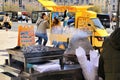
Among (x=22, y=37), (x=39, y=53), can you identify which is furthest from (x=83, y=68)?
(x=22, y=37)

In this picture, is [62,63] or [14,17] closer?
[62,63]

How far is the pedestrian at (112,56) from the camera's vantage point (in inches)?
118

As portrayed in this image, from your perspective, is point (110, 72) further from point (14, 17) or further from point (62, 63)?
point (14, 17)

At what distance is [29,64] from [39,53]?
15 cm

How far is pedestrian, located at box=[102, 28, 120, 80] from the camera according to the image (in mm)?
3008

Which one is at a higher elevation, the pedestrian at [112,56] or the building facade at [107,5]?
the pedestrian at [112,56]

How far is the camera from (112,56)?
308 cm

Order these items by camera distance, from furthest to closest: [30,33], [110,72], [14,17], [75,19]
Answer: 1. [14,17]
2. [75,19]
3. [30,33]
4. [110,72]

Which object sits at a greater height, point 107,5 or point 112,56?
point 112,56

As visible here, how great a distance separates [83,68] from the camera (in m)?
3.71

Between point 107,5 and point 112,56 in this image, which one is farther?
point 107,5

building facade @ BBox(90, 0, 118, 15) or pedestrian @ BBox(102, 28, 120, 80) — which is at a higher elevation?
pedestrian @ BBox(102, 28, 120, 80)

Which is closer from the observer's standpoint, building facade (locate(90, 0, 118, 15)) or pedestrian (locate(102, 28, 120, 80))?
pedestrian (locate(102, 28, 120, 80))

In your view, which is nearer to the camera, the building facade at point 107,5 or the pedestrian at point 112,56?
the pedestrian at point 112,56
